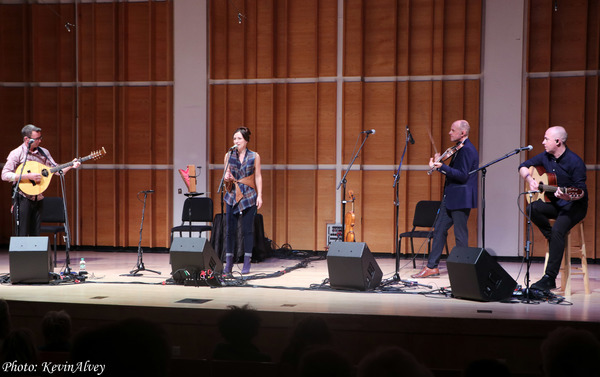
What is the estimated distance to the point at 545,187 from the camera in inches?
213

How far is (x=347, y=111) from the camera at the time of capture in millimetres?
8680

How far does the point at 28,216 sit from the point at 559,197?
5.49 m

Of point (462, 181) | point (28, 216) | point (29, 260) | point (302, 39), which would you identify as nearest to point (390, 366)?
point (462, 181)

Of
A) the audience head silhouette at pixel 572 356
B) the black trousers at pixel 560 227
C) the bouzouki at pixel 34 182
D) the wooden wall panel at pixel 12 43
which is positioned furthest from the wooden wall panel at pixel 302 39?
the audience head silhouette at pixel 572 356

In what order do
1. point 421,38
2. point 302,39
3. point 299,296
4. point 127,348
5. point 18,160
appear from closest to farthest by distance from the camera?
point 127,348 → point 299,296 → point 18,160 → point 421,38 → point 302,39

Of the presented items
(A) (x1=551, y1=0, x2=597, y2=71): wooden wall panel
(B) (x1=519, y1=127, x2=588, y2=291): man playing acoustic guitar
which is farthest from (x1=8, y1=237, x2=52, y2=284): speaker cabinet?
(A) (x1=551, y1=0, x2=597, y2=71): wooden wall panel

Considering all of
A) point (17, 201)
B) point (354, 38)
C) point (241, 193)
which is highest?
point (354, 38)

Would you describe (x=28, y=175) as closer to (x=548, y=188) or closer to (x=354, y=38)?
(x=354, y=38)

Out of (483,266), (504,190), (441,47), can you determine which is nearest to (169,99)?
(441,47)

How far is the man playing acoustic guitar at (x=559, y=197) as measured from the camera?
5.42 m

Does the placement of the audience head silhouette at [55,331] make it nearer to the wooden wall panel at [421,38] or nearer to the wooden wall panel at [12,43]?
the wooden wall panel at [421,38]

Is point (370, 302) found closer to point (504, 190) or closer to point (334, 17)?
point (504, 190)

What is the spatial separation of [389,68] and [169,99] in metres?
3.30

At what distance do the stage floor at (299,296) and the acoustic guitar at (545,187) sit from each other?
926 millimetres
